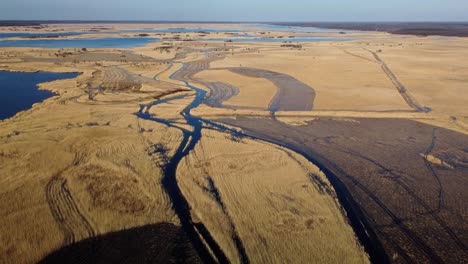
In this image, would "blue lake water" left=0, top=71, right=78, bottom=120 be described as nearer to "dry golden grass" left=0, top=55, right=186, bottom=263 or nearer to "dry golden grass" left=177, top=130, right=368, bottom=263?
"dry golden grass" left=0, top=55, right=186, bottom=263

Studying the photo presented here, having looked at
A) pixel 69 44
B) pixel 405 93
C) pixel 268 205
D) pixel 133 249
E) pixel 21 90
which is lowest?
pixel 133 249

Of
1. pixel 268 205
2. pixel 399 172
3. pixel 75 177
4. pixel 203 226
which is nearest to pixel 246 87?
pixel 399 172

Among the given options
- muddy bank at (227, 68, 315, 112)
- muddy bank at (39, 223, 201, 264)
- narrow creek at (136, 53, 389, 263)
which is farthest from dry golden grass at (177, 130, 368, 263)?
muddy bank at (227, 68, 315, 112)

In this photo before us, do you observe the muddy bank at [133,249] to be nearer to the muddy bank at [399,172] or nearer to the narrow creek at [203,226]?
the narrow creek at [203,226]

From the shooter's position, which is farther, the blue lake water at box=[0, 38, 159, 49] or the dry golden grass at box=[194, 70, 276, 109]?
the blue lake water at box=[0, 38, 159, 49]

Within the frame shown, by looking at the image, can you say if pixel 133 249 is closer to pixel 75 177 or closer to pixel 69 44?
pixel 75 177

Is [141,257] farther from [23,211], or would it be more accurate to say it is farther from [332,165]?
[332,165]

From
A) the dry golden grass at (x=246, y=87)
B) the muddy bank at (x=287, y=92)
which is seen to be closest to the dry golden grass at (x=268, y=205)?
the muddy bank at (x=287, y=92)
